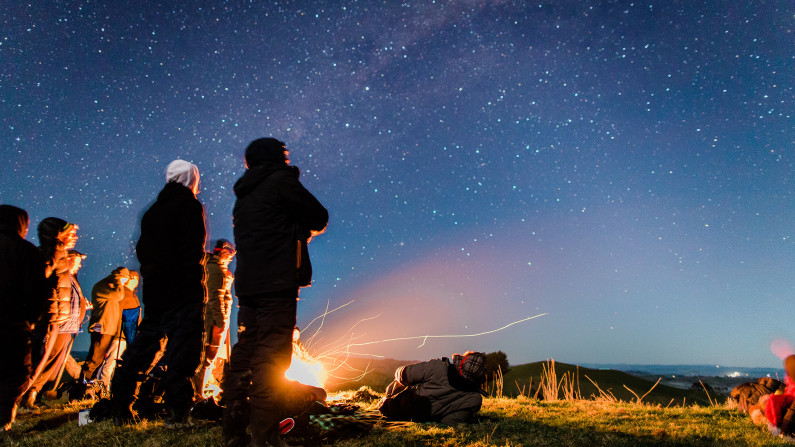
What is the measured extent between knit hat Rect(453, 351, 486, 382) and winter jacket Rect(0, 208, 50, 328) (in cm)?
456

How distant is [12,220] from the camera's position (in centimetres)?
455

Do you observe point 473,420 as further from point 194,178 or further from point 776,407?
point 194,178

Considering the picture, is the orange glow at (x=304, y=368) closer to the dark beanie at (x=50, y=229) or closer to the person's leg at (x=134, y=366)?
the person's leg at (x=134, y=366)

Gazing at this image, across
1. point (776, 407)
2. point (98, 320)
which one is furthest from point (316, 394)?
point (98, 320)

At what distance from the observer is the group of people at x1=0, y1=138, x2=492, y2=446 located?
323 centimetres

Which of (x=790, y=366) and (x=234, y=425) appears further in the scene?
(x=790, y=366)

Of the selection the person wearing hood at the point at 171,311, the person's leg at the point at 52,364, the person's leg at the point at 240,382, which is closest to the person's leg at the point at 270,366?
the person's leg at the point at 240,382

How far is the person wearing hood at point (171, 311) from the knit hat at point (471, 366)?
287cm

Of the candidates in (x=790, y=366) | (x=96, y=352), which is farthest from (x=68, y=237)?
(x=790, y=366)

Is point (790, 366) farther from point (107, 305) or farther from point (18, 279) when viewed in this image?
point (107, 305)

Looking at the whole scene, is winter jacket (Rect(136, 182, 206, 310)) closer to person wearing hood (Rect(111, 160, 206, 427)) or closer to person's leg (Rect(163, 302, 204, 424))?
person wearing hood (Rect(111, 160, 206, 427))

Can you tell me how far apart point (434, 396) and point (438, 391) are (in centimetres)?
7

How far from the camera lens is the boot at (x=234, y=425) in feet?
10.7

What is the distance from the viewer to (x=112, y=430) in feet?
12.4
